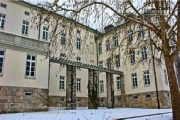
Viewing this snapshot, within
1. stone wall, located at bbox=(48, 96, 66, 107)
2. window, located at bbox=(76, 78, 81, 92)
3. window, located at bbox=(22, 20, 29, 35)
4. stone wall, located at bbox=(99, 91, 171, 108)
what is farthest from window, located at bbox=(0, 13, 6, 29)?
stone wall, located at bbox=(99, 91, 171, 108)

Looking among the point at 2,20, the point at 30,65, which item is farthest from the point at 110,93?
the point at 2,20

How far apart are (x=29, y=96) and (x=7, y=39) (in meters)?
4.50

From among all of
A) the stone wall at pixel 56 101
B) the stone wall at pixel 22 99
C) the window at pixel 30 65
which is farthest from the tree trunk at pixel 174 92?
the stone wall at pixel 56 101

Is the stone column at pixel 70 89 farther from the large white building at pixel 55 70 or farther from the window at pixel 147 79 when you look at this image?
the window at pixel 147 79

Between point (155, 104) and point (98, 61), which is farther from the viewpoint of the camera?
point (98, 61)

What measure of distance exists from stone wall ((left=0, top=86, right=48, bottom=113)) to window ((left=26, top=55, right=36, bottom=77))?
120 centimetres

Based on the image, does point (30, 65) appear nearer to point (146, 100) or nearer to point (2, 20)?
point (2, 20)

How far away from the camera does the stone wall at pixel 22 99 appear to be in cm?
1091

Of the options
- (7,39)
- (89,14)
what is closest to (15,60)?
(7,39)

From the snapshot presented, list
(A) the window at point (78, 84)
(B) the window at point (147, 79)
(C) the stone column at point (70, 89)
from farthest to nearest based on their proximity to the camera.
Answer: (A) the window at point (78, 84)
(B) the window at point (147, 79)
(C) the stone column at point (70, 89)

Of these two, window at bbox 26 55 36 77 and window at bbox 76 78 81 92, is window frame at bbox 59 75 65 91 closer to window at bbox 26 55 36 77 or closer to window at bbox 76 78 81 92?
window at bbox 76 78 81 92

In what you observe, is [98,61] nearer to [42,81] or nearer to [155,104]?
[155,104]

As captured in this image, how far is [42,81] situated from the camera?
42.8ft

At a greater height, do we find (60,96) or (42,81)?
(42,81)
